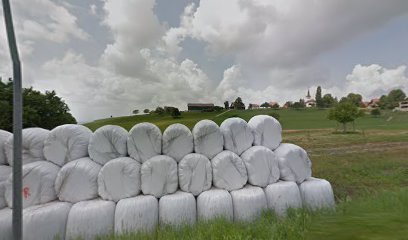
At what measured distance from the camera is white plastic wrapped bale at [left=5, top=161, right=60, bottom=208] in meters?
2.45

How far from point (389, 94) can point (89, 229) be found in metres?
55.6

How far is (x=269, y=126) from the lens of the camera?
314 cm

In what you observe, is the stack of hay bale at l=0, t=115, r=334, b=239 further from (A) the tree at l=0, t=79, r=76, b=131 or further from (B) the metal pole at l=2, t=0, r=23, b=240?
(A) the tree at l=0, t=79, r=76, b=131

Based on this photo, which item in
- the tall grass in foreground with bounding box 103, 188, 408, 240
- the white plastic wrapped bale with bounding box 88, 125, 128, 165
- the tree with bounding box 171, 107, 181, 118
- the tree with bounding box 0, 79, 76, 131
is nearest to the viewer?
the tall grass in foreground with bounding box 103, 188, 408, 240

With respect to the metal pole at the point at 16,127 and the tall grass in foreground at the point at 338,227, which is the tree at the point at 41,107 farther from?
the tall grass in foreground at the point at 338,227

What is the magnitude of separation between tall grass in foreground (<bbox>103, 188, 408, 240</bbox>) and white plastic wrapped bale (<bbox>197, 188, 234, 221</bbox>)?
20.3 inches

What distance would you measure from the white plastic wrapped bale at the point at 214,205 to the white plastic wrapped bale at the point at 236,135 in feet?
1.99

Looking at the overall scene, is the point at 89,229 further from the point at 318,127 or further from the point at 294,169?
the point at 318,127

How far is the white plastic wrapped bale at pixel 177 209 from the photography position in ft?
7.99

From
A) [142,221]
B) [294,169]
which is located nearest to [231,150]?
[294,169]

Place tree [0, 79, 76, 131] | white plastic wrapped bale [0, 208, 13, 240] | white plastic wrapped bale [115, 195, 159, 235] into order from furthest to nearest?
tree [0, 79, 76, 131] < white plastic wrapped bale [115, 195, 159, 235] < white plastic wrapped bale [0, 208, 13, 240]

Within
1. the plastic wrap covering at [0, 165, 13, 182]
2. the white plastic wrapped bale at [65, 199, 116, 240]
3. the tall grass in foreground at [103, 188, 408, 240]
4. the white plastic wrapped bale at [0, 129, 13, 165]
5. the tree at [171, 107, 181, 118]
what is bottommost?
the white plastic wrapped bale at [65, 199, 116, 240]

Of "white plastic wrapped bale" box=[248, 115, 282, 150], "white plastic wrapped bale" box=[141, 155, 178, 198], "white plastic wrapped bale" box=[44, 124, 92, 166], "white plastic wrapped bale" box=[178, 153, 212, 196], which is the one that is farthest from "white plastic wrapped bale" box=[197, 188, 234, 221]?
"white plastic wrapped bale" box=[44, 124, 92, 166]

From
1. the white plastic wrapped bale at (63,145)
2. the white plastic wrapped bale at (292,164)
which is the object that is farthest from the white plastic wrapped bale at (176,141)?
the white plastic wrapped bale at (292,164)
